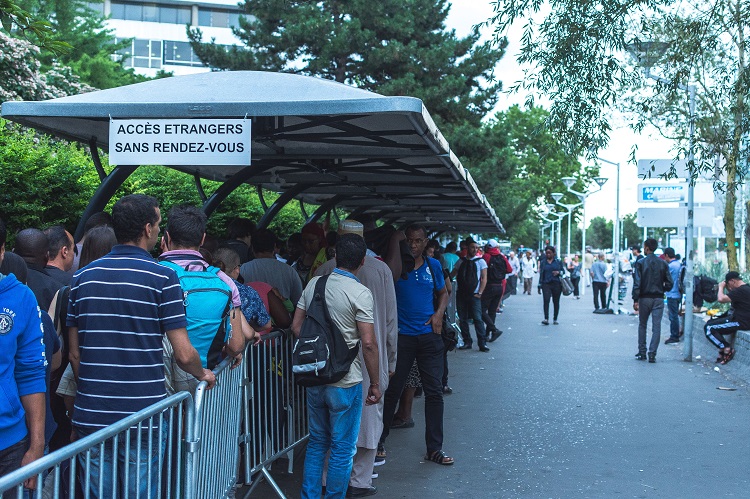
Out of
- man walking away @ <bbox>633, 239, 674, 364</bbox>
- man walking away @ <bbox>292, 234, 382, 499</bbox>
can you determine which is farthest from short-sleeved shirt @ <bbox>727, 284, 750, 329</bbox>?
man walking away @ <bbox>292, 234, 382, 499</bbox>

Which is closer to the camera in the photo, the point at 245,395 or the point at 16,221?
the point at 245,395

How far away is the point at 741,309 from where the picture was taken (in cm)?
1358

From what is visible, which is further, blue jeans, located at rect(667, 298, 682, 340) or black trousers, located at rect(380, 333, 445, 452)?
blue jeans, located at rect(667, 298, 682, 340)

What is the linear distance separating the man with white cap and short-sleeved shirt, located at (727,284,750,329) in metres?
8.64

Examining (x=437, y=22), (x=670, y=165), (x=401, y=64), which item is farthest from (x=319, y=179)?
(x=437, y=22)

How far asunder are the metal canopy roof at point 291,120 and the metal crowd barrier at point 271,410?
61.6 inches

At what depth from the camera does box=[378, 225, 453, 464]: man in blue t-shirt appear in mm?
7363

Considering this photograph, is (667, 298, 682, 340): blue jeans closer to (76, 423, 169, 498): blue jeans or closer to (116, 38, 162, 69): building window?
(76, 423, 169, 498): blue jeans

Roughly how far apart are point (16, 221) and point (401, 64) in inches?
618

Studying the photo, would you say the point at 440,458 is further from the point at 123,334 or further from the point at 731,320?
the point at 731,320

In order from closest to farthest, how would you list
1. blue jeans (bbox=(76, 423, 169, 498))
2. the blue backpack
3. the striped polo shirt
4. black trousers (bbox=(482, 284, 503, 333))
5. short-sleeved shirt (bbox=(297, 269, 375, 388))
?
blue jeans (bbox=(76, 423, 169, 498))
the striped polo shirt
the blue backpack
short-sleeved shirt (bbox=(297, 269, 375, 388))
black trousers (bbox=(482, 284, 503, 333))

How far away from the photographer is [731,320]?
1384 centimetres

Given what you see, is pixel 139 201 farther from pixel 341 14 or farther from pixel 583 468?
pixel 341 14

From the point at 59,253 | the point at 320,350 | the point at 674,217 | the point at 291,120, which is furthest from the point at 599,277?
the point at 59,253
